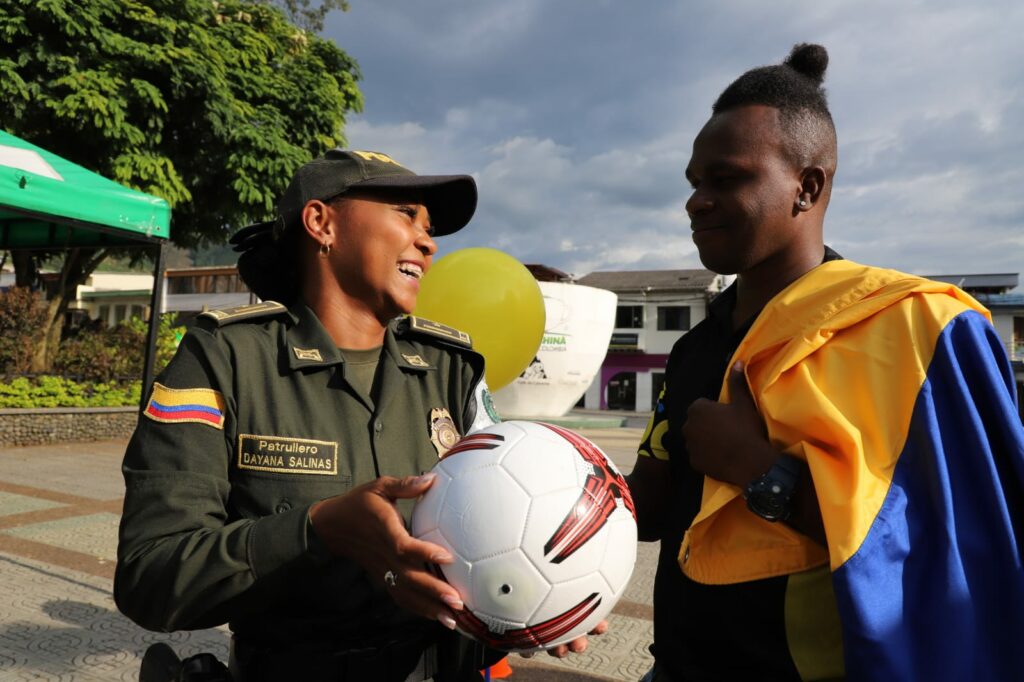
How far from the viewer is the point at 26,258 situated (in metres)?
13.6

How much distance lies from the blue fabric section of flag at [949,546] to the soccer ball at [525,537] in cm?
46

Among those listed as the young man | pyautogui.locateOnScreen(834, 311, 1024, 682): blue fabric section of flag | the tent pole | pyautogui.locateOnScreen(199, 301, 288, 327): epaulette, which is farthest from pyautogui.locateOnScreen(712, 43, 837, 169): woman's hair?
the tent pole

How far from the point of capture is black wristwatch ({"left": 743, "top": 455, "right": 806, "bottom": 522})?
52.6 inches

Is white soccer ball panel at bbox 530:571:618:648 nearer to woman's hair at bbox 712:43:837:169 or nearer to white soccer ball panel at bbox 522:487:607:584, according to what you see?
white soccer ball panel at bbox 522:487:607:584

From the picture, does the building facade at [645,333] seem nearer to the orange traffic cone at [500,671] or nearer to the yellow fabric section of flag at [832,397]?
the orange traffic cone at [500,671]

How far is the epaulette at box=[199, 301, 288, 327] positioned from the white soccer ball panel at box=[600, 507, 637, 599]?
102cm

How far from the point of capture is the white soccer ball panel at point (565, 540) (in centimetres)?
135

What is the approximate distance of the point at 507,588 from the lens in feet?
4.33

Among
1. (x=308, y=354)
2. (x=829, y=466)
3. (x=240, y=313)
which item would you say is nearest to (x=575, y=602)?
(x=829, y=466)

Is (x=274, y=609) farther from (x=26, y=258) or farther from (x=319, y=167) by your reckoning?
(x=26, y=258)

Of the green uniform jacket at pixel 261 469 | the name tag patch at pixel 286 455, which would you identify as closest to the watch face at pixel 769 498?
the green uniform jacket at pixel 261 469

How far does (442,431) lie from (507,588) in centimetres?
66

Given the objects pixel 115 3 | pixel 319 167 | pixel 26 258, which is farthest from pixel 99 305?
pixel 319 167

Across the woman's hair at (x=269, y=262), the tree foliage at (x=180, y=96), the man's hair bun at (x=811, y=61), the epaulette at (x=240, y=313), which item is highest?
the tree foliage at (x=180, y=96)
